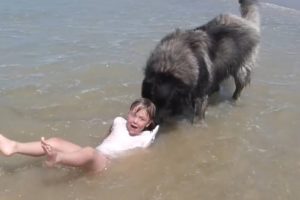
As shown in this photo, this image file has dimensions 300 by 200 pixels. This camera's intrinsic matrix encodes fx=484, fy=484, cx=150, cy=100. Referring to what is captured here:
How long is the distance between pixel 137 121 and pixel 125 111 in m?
0.98

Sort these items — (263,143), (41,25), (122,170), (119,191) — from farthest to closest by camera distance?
(41,25) → (263,143) → (122,170) → (119,191)

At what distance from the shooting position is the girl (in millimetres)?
4727

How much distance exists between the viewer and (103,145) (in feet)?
18.4

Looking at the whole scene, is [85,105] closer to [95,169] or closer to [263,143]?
[95,169]

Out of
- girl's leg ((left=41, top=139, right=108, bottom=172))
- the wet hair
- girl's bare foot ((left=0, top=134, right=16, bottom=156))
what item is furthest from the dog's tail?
girl's bare foot ((left=0, top=134, right=16, bottom=156))

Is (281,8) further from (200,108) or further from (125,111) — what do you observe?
(125,111)

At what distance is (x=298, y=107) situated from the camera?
700 cm

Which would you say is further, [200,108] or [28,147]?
[200,108]

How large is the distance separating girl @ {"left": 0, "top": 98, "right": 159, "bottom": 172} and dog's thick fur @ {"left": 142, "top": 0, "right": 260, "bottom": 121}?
0.33 metres

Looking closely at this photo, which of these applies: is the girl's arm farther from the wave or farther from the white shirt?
the wave

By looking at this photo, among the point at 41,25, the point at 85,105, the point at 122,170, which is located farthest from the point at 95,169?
the point at 41,25

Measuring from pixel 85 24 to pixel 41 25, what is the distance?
94 cm

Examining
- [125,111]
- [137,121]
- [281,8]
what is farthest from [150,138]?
[281,8]

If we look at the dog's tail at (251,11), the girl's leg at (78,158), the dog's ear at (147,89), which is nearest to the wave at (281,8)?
the dog's tail at (251,11)
